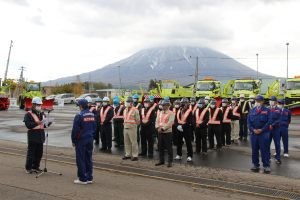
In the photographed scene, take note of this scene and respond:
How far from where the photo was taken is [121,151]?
13953 mm

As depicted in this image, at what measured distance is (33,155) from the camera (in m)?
10.0

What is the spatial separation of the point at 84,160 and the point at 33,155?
5.56ft

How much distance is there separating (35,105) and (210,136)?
6.47m

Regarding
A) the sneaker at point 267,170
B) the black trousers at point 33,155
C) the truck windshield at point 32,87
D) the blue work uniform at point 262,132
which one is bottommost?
the sneaker at point 267,170

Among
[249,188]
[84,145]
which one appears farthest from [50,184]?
[249,188]

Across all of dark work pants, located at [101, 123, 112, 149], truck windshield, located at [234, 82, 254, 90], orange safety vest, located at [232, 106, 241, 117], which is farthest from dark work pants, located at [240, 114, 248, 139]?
truck windshield, located at [234, 82, 254, 90]

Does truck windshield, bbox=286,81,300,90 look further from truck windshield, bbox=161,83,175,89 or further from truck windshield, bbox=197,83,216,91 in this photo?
truck windshield, bbox=161,83,175,89

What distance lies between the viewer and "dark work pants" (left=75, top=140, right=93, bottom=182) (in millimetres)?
8914

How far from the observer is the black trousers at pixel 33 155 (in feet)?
32.7

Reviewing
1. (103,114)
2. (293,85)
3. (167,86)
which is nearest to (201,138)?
(103,114)

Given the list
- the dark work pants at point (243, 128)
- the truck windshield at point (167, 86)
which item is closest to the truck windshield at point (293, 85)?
the truck windshield at point (167, 86)

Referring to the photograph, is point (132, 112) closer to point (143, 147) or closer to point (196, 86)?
point (143, 147)

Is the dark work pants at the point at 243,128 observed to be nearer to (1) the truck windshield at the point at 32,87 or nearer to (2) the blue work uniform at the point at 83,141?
(2) the blue work uniform at the point at 83,141

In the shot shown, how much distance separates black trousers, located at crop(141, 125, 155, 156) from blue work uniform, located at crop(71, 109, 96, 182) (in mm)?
3831
